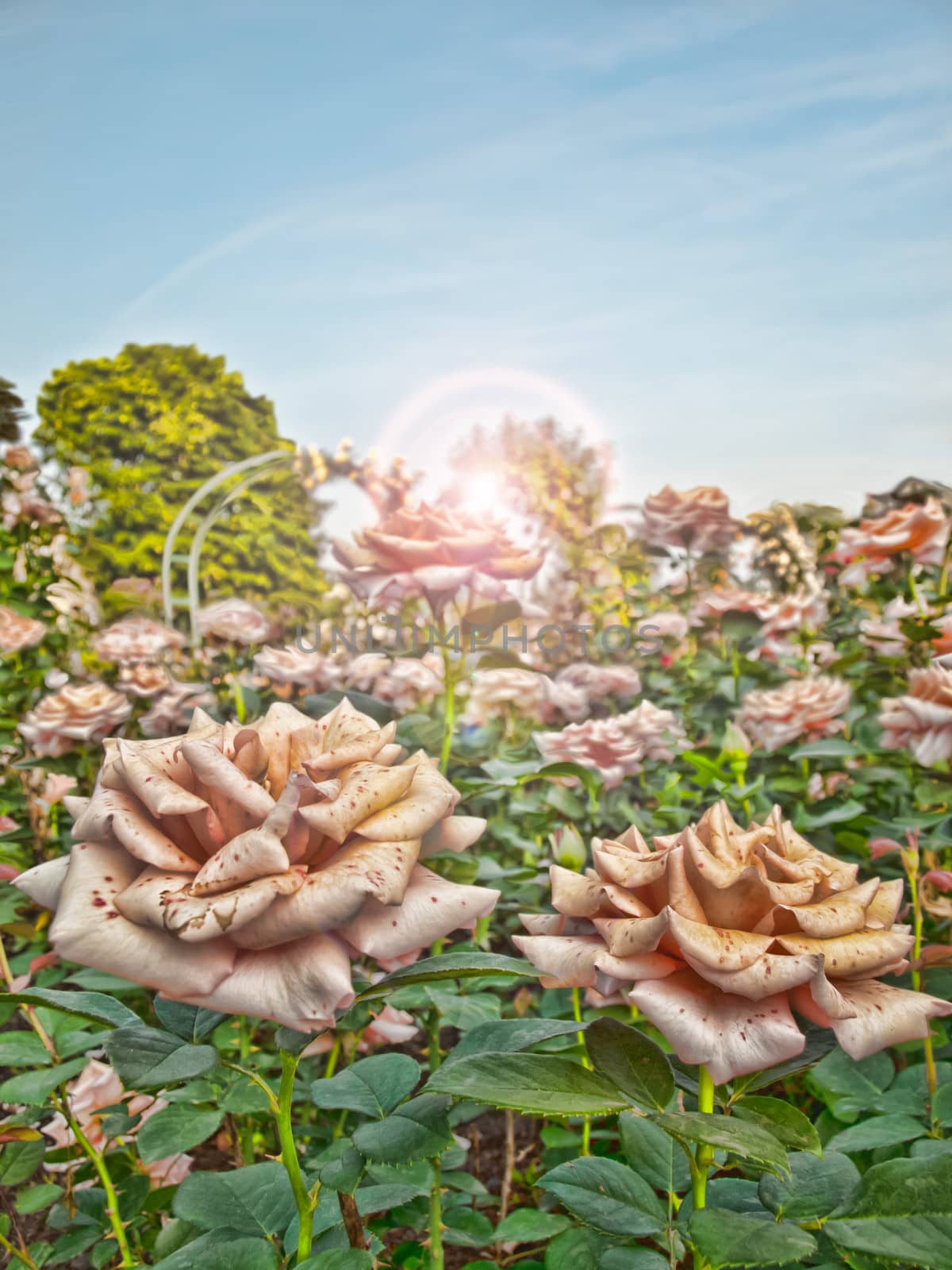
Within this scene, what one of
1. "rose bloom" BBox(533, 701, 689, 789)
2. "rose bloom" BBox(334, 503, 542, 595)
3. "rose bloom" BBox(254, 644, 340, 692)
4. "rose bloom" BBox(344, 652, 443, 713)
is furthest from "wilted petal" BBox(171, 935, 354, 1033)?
"rose bloom" BBox(254, 644, 340, 692)

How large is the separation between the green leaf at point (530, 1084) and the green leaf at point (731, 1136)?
0.13 feet

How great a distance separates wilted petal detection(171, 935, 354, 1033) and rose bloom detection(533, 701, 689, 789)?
1261mm

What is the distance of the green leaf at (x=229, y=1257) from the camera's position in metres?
0.71

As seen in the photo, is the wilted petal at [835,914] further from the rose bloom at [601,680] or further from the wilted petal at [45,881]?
the rose bloom at [601,680]

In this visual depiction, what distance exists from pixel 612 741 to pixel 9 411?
2890 mm

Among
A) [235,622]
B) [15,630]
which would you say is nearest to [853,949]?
[235,622]

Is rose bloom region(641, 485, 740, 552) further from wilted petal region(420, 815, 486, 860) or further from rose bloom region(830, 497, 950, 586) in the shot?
wilted petal region(420, 815, 486, 860)

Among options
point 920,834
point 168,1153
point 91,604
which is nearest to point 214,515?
point 91,604

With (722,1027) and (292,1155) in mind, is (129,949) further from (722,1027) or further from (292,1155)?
(722,1027)

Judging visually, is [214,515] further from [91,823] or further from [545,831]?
[91,823]

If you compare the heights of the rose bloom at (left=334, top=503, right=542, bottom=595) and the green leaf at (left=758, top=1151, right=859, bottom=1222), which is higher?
the rose bloom at (left=334, top=503, right=542, bottom=595)

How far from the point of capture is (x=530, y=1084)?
0.59 m

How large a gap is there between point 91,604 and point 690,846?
20.7 feet

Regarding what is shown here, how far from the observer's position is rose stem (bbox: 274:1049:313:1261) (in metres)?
0.67
